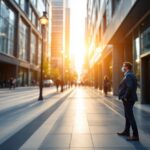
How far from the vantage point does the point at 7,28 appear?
49.8m

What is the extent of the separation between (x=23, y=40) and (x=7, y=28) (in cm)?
1336

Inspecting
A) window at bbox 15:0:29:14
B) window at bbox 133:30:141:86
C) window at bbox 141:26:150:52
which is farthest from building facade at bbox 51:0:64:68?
window at bbox 141:26:150:52

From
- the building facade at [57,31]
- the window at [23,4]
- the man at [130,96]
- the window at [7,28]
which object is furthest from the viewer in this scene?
the building facade at [57,31]

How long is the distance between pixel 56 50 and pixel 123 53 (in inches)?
5742

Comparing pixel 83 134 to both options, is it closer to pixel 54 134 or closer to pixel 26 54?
pixel 54 134

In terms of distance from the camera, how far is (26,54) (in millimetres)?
67438

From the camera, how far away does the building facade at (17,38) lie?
4820 cm

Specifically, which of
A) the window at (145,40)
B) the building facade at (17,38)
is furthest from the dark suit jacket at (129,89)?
the building facade at (17,38)

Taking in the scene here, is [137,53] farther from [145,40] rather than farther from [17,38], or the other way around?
[17,38]

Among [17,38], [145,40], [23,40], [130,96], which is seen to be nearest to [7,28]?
[17,38]

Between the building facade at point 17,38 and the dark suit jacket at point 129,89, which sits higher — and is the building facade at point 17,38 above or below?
above

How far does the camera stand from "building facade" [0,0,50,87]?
158 ft

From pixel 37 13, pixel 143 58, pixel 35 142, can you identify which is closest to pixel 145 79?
pixel 143 58

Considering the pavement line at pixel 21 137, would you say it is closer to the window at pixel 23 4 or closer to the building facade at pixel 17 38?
the building facade at pixel 17 38
